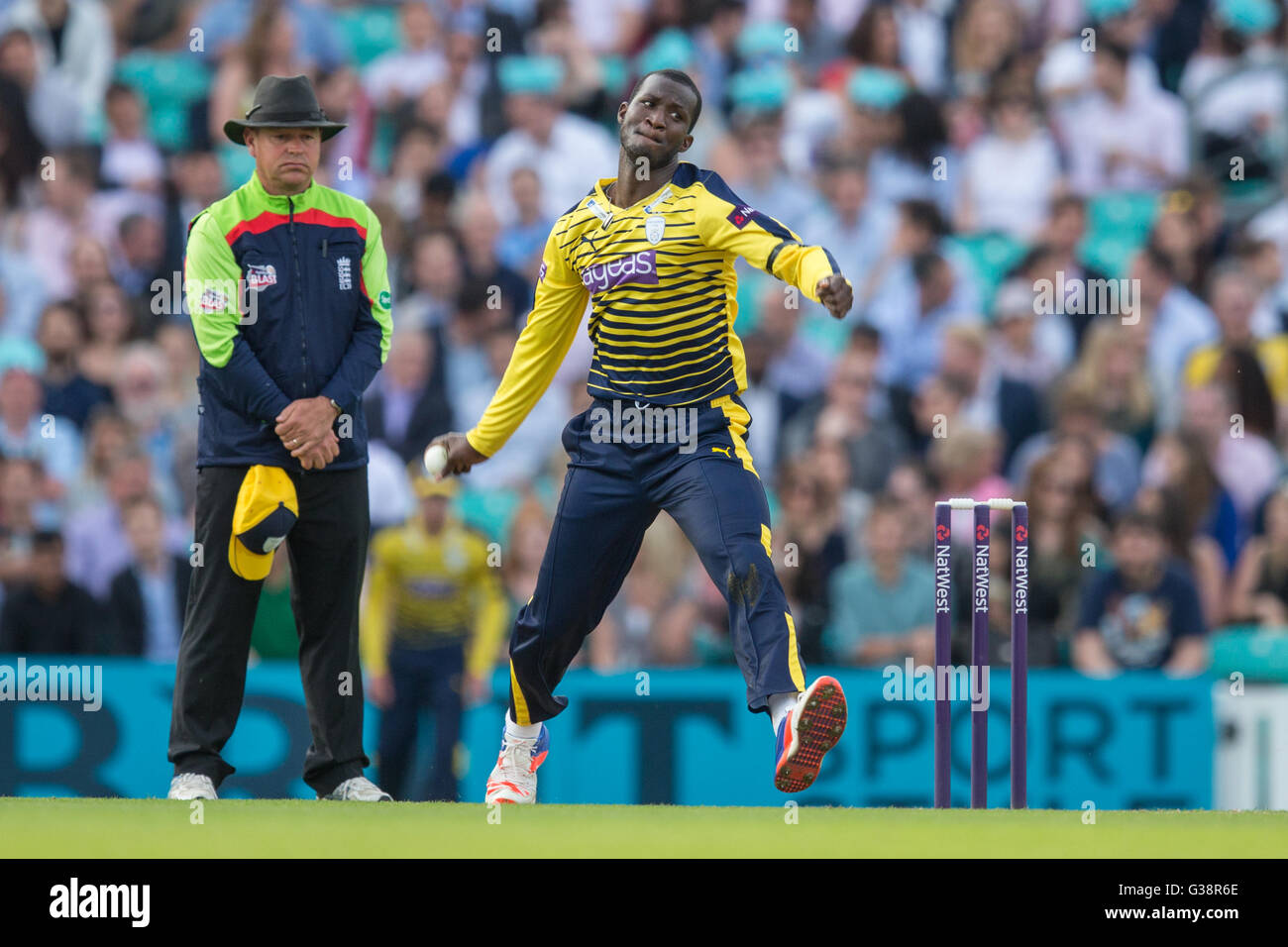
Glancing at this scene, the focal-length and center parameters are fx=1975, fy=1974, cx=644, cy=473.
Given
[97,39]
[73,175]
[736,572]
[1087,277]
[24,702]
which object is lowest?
[24,702]

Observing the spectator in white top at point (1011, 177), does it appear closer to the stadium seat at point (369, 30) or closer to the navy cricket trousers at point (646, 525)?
the stadium seat at point (369, 30)

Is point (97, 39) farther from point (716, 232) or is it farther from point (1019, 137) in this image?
point (716, 232)

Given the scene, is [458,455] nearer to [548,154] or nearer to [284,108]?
[284,108]

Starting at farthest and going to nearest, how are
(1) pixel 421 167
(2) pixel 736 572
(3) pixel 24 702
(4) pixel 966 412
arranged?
(1) pixel 421 167, (4) pixel 966 412, (3) pixel 24 702, (2) pixel 736 572

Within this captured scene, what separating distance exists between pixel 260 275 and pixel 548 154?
6150mm

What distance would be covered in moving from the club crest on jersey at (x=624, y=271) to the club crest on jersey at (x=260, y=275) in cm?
120

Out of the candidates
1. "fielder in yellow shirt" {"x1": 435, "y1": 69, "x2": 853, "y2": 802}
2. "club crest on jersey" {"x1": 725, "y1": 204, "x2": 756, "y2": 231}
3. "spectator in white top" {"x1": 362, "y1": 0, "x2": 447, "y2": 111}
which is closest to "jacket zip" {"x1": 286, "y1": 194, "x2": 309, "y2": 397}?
"fielder in yellow shirt" {"x1": 435, "y1": 69, "x2": 853, "y2": 802}

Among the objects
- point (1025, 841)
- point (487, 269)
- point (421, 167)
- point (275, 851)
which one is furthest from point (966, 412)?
point (275, 851)

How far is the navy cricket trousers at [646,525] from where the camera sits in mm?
6508

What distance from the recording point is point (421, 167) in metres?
13.0

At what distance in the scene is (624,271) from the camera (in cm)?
670

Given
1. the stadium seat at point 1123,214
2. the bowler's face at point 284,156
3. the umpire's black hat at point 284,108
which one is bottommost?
the bowler's face at point 284,156

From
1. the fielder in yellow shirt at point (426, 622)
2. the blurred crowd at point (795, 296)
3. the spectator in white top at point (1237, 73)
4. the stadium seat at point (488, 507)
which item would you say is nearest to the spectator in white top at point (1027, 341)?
the blurred crowd at point (795, 296)

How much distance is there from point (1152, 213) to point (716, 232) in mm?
7226
